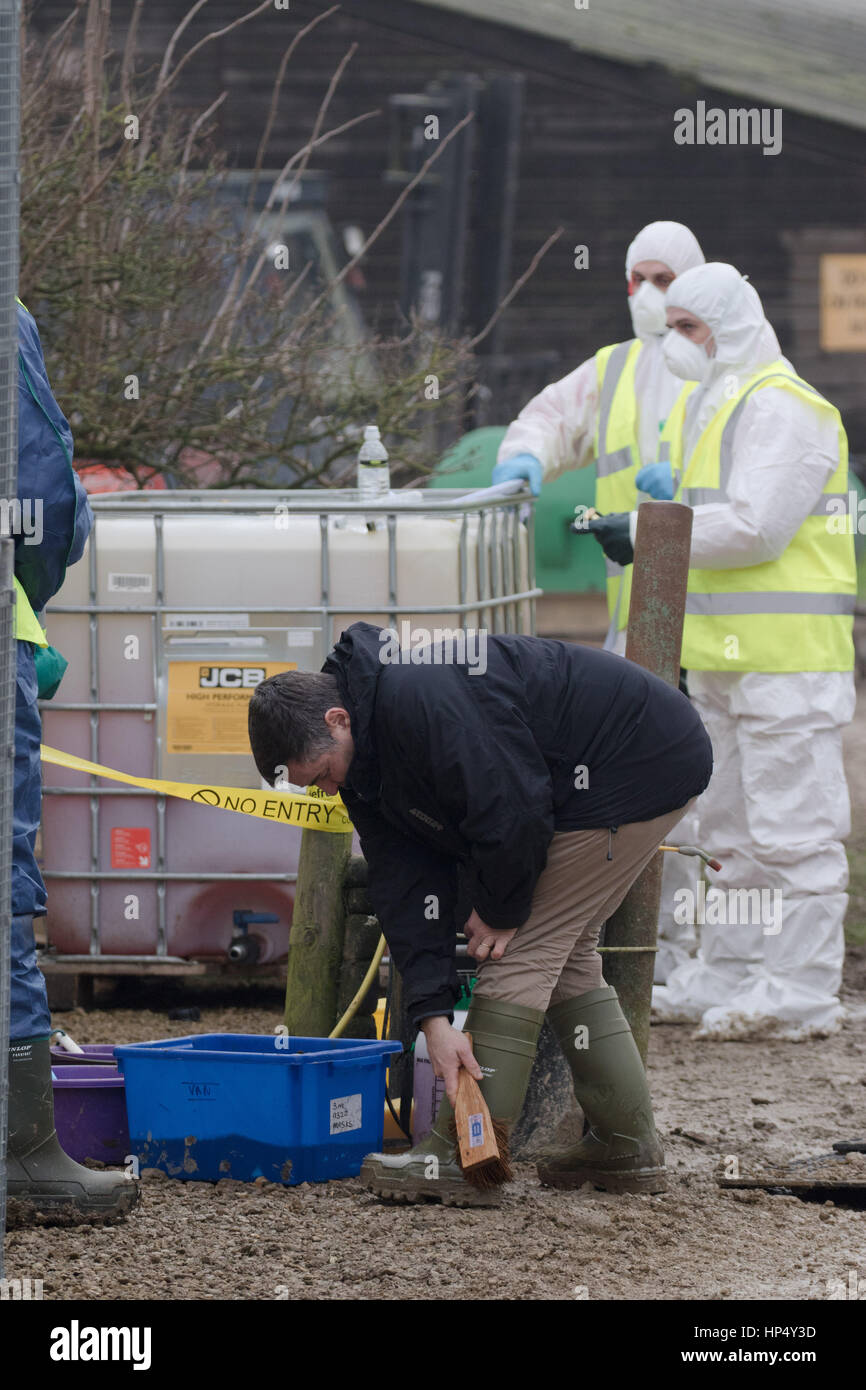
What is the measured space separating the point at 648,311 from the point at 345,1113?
3365 millimetres

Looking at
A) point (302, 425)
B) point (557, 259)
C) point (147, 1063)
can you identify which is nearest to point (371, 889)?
point (147, 1063)

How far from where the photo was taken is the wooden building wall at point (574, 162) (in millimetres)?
17828

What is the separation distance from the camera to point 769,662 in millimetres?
5730

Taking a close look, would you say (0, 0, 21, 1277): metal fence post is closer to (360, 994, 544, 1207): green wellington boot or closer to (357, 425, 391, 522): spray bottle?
(360, 994, 544, 1207): green wellington boot

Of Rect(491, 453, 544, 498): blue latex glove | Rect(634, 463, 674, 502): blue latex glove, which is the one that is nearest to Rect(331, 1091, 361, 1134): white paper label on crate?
Rect(634, 463, 674, 502): blue latex glove

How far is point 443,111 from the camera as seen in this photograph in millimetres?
16047

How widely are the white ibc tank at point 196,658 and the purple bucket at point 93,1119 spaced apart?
1.43m

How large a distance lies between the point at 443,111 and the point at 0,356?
13.6 metres

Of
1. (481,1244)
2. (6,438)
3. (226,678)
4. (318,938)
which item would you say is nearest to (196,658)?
(226,678)

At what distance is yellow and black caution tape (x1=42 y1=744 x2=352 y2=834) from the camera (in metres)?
4.62

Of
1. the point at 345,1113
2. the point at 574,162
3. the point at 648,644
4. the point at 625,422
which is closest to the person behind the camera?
the point at 345,1113

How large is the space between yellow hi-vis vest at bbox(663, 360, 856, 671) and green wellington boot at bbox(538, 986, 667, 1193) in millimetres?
1801

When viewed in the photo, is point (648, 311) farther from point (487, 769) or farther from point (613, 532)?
point (487, 769)

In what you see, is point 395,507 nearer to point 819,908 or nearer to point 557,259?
point 819,908
